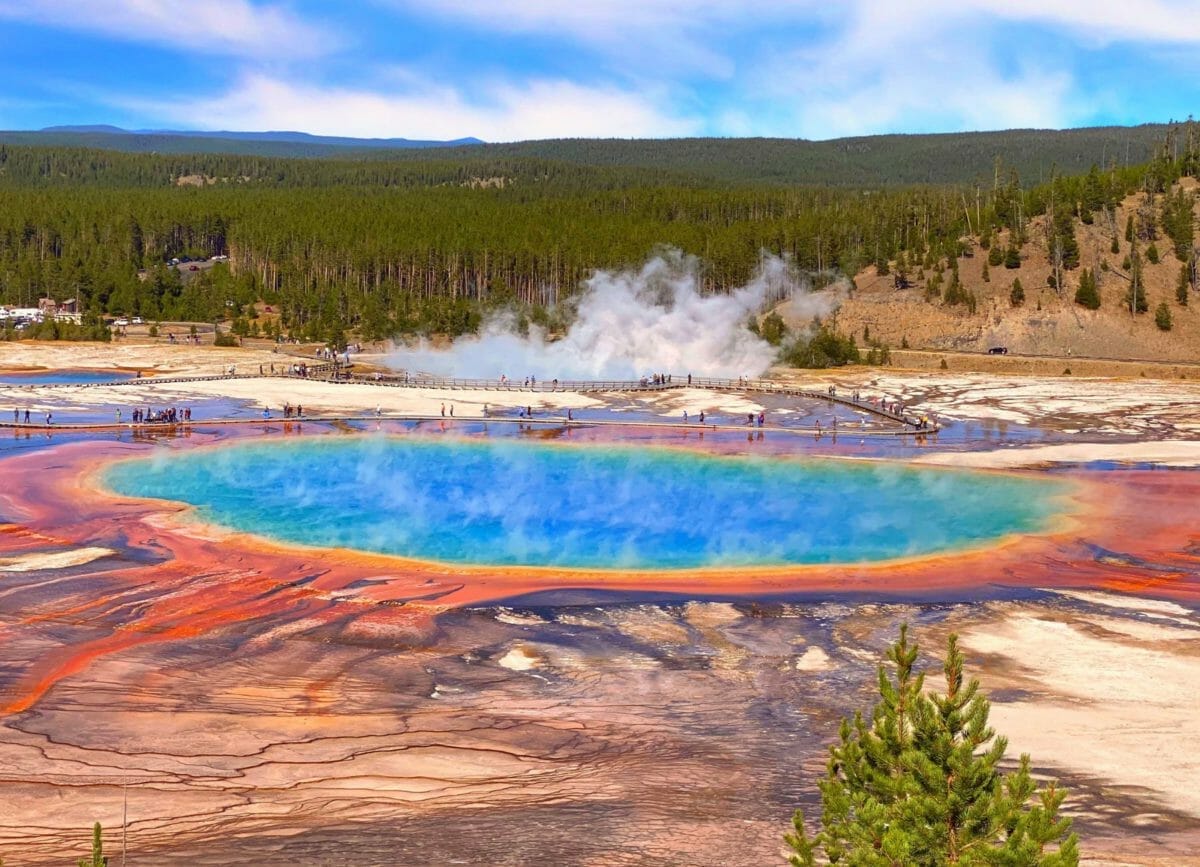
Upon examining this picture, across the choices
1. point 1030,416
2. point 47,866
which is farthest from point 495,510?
point 1030,416

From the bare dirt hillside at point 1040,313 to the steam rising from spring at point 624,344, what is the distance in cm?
1035

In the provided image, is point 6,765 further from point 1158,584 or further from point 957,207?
point 957,207

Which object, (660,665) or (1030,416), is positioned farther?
(1030,416)

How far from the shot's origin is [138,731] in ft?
51.8

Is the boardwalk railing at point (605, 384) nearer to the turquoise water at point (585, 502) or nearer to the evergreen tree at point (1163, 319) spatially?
the turquoise water at point (585, 502)

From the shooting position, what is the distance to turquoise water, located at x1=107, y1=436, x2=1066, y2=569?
2752cm

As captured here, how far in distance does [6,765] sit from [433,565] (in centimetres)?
1154

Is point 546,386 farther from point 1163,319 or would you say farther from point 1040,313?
point 1163,319

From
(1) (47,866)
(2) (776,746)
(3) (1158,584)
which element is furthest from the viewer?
(3) (1158,584)

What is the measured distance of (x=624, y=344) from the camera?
2773 inches

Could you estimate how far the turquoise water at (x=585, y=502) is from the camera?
27516mm

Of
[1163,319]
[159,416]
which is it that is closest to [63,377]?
[159,416]

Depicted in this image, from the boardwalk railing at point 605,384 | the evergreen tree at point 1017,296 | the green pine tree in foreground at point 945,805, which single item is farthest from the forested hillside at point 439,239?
the green pine tree in foreground at point 945,805

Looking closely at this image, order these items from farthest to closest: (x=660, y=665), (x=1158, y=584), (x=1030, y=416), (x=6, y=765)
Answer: (x=1030, y=416) → (x=1158, y=584) → (x=660, y=665) → (x=6, y=765)
